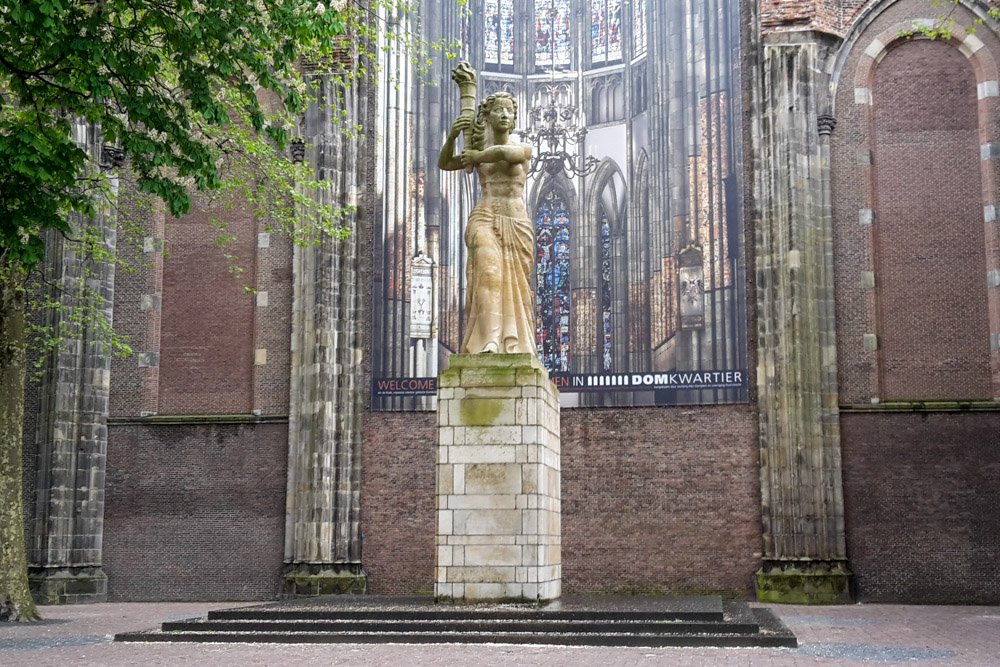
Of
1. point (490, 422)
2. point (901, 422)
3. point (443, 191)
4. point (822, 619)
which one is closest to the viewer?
point (490, 422)

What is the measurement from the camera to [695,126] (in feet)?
75.9

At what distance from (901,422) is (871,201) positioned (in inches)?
166

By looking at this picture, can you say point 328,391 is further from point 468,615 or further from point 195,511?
point 468,615

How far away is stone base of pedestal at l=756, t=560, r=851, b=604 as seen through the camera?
70.3 feet

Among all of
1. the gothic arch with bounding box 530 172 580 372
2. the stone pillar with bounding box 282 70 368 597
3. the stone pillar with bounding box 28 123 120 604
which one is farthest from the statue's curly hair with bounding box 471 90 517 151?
the stone pillar with bounding box 28 123 120 604

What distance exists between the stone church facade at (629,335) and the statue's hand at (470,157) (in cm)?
748

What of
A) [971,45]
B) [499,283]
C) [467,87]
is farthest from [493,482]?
[971,45]

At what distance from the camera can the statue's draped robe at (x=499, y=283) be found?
1560cm

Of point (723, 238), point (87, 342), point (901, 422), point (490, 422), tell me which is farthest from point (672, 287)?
point (87, 342)

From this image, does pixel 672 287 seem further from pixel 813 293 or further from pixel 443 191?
pixel 443 191

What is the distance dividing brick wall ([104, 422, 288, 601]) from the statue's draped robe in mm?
9213

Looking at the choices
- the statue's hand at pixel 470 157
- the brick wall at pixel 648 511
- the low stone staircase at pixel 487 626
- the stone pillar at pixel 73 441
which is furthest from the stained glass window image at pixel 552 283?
the low stone staircase at pixel 487 626

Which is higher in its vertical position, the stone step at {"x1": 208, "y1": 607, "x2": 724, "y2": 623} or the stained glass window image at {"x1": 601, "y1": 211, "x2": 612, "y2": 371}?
the stained glass window image at {"x1": 601, "y1": 211, "x2": 612, "y2": 371}

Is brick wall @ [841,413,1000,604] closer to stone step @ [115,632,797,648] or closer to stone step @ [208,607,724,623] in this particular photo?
stone step @ [208,607,724,623]
